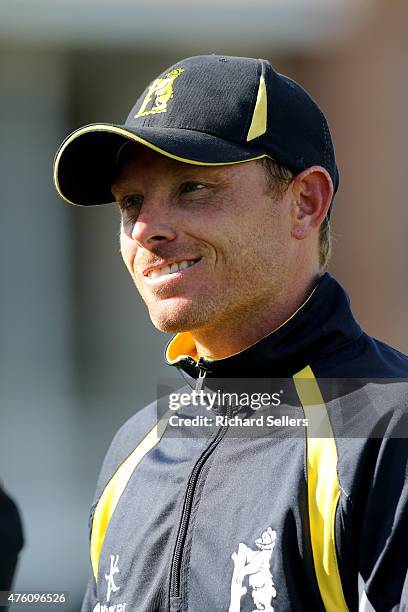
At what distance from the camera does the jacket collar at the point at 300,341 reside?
2023 millimetres

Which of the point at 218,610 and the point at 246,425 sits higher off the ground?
the point at 246,425

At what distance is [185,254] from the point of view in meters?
2.03

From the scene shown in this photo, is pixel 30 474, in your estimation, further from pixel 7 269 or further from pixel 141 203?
pixel 141 203

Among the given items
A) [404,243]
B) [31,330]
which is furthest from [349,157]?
[31,330]

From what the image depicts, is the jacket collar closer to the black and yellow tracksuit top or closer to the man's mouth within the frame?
the black and yellow tracksuit top

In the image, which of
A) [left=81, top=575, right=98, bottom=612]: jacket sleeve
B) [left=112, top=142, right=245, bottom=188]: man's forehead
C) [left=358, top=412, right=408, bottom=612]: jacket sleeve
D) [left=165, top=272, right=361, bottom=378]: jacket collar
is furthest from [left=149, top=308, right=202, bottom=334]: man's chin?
[left=81, top=575, right=98, bottom=612]: jacket sleeve

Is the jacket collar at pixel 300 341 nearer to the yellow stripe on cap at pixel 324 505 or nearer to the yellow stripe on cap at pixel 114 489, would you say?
the yellow stripe on cap at pixel 324 505

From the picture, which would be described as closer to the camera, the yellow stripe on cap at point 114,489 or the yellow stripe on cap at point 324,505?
the yellow stripe on cap at point 324,505

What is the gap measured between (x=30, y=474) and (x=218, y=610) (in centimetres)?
470

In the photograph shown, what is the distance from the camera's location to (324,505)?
1.77 metres

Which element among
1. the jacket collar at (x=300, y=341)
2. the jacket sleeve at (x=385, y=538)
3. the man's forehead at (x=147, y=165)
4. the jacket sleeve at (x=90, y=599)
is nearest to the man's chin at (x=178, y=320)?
the jacket collar at (x=300, y=341)

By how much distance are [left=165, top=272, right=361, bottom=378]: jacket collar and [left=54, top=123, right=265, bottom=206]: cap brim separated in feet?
1.14

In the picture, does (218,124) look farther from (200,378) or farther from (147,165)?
(200,378)

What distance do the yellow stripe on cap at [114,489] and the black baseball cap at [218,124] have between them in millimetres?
631
